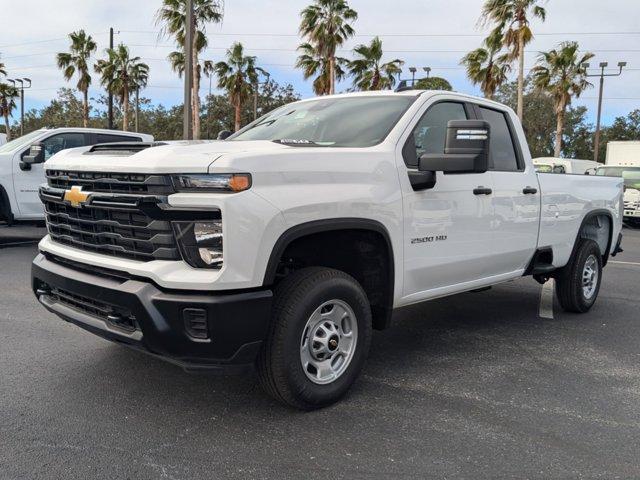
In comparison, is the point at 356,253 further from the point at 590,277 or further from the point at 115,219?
the point at 590,277

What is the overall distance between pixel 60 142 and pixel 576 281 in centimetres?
814

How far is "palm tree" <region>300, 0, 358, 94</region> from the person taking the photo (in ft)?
97.8

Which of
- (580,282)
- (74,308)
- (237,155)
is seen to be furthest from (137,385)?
(580,282)

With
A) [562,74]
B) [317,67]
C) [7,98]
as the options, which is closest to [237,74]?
[317,67]

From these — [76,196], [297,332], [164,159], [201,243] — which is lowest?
[297,332]

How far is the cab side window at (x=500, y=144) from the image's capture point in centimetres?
498

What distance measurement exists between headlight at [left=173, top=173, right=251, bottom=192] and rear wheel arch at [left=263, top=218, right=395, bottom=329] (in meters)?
0.42

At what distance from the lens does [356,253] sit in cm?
388

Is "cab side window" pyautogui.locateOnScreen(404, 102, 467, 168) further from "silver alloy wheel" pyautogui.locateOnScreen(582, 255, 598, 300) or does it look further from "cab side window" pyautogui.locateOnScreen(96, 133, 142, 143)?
"cab side window" pyautogui.locateOnScreen(96, 133, 142, 143)

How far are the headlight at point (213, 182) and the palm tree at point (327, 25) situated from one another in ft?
92.6

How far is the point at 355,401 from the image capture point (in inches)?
146

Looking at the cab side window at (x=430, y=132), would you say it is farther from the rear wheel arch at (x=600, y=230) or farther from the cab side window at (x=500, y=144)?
the rear wheel arch at (x=600, y=230)

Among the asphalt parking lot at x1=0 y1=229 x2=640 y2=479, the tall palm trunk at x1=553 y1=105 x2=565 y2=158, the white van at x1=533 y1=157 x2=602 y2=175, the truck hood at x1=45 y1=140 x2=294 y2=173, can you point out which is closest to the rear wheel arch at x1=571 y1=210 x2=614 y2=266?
the asphalt parking lot at x1=0 y1=229 x2=640 y2=479

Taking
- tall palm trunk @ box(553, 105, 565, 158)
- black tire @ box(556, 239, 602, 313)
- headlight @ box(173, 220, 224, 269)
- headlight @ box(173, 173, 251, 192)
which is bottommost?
black tire @ box(556, 239, 602, 313)
